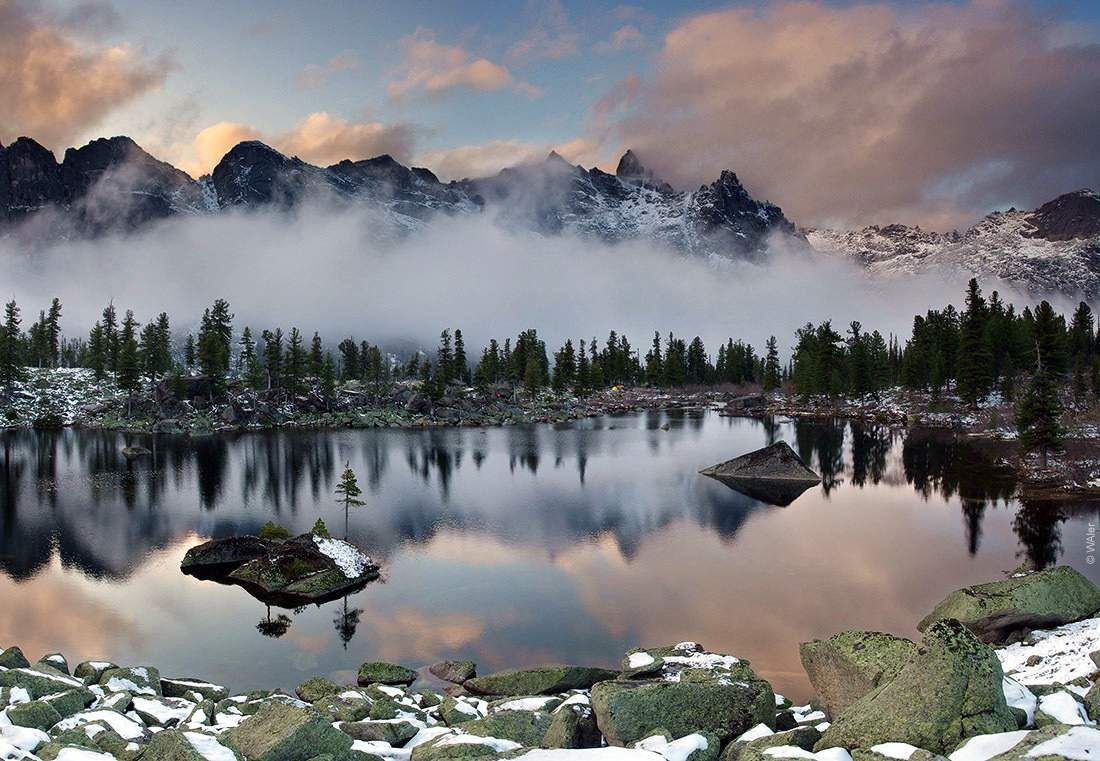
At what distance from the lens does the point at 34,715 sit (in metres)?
16.0

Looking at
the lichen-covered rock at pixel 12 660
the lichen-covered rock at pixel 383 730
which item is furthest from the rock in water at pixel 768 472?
the lichen-covered rock at pixel 12 660

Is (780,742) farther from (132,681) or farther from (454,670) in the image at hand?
(132,681)

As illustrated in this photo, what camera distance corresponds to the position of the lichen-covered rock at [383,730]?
16.3 m

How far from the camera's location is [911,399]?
13375 centimetres

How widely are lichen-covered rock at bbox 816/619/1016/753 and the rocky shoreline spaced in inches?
1.1

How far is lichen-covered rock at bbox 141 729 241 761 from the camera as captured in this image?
1287 centimetres

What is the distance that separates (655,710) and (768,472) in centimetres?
5402

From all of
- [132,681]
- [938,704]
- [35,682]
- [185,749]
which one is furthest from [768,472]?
[185,749]

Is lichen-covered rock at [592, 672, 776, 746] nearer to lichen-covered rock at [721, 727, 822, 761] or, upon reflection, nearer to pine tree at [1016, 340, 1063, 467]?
lichen-covered rock at [721, 727, 822, 761]

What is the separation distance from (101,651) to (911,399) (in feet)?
454

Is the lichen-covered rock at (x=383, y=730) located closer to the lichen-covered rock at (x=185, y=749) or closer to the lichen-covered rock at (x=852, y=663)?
the lichen-covered rock at (x=185, y=749)

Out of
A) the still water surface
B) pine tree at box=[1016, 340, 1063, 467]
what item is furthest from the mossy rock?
pine tree at box=[1016, 340, 1063, 467]

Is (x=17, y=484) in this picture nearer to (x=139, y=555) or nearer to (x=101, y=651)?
(x=139, y=555)

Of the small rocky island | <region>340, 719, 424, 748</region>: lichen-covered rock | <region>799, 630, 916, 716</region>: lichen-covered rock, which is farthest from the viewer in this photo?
the small rocky island
